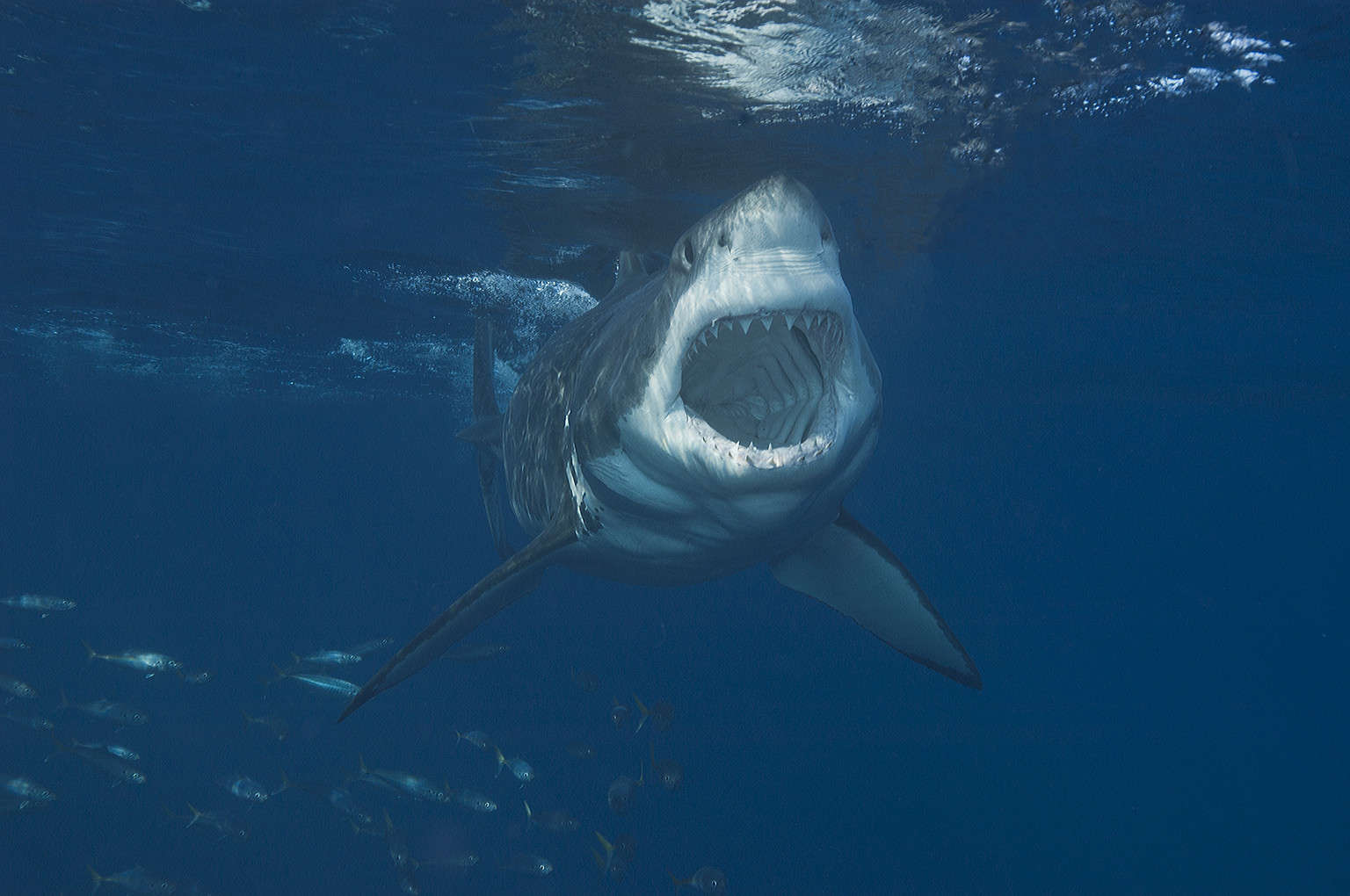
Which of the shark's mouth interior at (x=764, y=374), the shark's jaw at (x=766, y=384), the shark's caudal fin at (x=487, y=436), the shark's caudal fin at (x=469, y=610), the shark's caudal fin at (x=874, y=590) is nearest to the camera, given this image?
the shark's jaw at (x=766, y=384)

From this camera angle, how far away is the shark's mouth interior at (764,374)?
301 centimetres

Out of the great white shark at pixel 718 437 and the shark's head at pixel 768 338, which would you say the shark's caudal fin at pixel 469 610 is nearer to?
the great white shark at pixel 718 437

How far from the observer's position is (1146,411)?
100 ft

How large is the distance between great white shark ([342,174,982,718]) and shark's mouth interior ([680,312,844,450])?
0.01 meters

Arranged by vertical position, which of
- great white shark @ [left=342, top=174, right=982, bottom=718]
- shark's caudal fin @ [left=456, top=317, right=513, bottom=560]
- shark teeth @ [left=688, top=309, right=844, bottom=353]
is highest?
shark teeth @ [left=688, top=309, right=844, bottom=353]

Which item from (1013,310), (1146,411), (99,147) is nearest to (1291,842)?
(1146,411)

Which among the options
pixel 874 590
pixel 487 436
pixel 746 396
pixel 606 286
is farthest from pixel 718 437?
pixel 606 286

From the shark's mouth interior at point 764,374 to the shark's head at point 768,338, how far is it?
0.04 feet

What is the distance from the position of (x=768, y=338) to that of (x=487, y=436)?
548cm

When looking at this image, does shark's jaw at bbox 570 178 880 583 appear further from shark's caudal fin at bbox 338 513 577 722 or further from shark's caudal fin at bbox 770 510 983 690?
shark's caudal fin at bbox 770 510 983 690

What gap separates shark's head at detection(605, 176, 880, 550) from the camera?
263 centimetres

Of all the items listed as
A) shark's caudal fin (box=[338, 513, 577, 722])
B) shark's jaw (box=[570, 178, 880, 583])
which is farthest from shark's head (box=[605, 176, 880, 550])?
shark's caudal fin (box=[338, 513, 577, 722])

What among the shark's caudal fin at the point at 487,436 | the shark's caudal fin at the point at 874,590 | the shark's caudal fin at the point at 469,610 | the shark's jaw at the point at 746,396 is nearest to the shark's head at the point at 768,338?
the shark's jaw at the point at 746,396

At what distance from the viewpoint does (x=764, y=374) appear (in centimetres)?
464
